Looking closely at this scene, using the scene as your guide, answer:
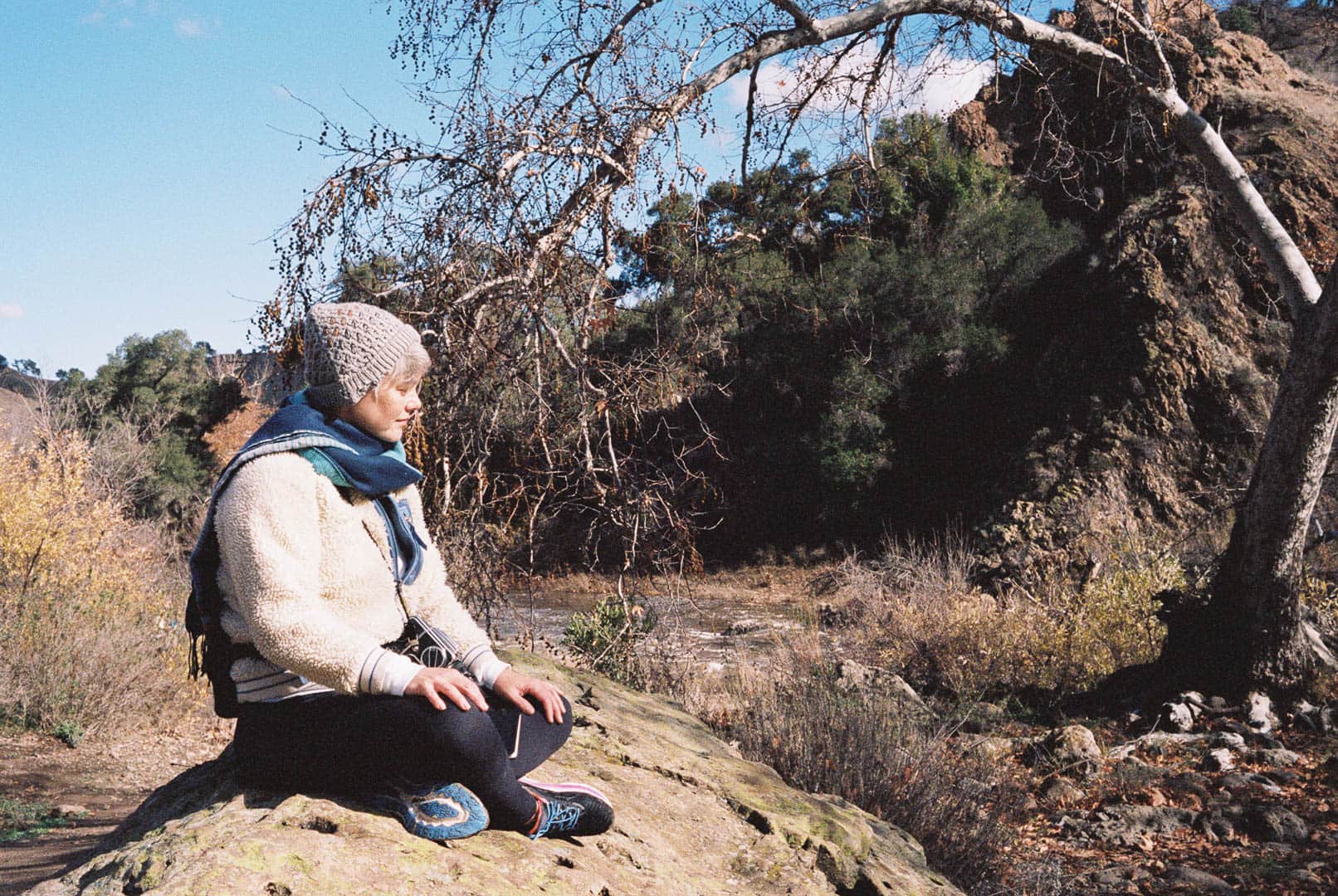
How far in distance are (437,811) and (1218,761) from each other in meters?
6.63

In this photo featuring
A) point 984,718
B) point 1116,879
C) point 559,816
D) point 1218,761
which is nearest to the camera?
point 559,816

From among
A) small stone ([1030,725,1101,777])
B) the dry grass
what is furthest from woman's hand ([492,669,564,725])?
small stone ([1030,725,1101,777])

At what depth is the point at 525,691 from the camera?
2.59 metres

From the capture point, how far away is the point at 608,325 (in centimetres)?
568

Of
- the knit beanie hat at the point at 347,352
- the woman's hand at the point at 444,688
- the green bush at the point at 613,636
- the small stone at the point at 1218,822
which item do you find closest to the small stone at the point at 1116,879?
the small stone at the point at 1218,822

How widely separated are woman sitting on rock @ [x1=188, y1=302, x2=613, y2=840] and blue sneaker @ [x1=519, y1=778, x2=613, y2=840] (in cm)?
1

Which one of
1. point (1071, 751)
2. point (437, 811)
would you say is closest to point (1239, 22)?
point (1071, 751)

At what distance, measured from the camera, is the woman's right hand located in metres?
2.23

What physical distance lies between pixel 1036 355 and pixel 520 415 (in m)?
19.0

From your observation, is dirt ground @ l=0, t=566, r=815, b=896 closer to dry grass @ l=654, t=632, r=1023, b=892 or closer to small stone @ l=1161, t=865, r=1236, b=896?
dry grass @ l=654, t=632, r=1023, b=892

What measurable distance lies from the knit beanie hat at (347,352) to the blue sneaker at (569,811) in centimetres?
109

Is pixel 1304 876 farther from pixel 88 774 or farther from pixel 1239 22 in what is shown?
pixel 1239 22

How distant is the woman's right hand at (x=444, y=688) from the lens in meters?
2.23

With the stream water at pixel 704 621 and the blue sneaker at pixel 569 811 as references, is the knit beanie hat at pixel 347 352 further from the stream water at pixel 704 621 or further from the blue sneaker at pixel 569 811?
the stream water at pixel 704 621
